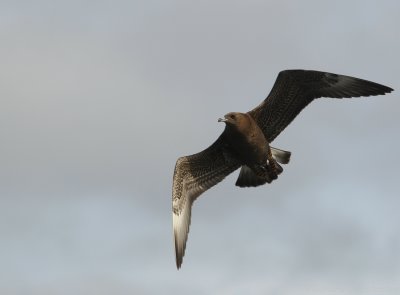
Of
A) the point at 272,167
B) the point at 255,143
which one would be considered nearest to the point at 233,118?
the point at 255,143

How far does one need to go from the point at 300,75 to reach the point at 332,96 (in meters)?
0.82

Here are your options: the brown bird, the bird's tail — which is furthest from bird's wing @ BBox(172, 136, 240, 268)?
the bird's tail

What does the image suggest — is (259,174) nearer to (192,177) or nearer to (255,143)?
(255,143)

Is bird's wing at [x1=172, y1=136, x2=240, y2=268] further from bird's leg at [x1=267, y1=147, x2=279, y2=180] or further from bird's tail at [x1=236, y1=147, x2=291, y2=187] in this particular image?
bird's leg at [x1=267, y1=147, x2=279, y2=180]

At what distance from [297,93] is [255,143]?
1408 millimetres

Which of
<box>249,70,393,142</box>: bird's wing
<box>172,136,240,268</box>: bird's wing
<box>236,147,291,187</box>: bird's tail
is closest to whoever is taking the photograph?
<box>249,70,393,142</box>: bird's wing

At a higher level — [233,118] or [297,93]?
[297,93]

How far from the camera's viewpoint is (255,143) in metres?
16.0

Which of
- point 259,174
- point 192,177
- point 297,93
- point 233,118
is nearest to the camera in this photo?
point 233,118

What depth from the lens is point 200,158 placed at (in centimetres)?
1736

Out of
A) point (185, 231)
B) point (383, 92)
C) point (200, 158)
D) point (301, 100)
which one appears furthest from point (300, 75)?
point (185, 231)

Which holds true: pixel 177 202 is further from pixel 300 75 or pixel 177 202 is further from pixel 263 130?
pixel 300 75

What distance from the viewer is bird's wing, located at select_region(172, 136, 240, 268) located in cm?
1728

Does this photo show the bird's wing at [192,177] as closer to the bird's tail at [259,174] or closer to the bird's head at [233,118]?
the bird's tail at [259,174]
